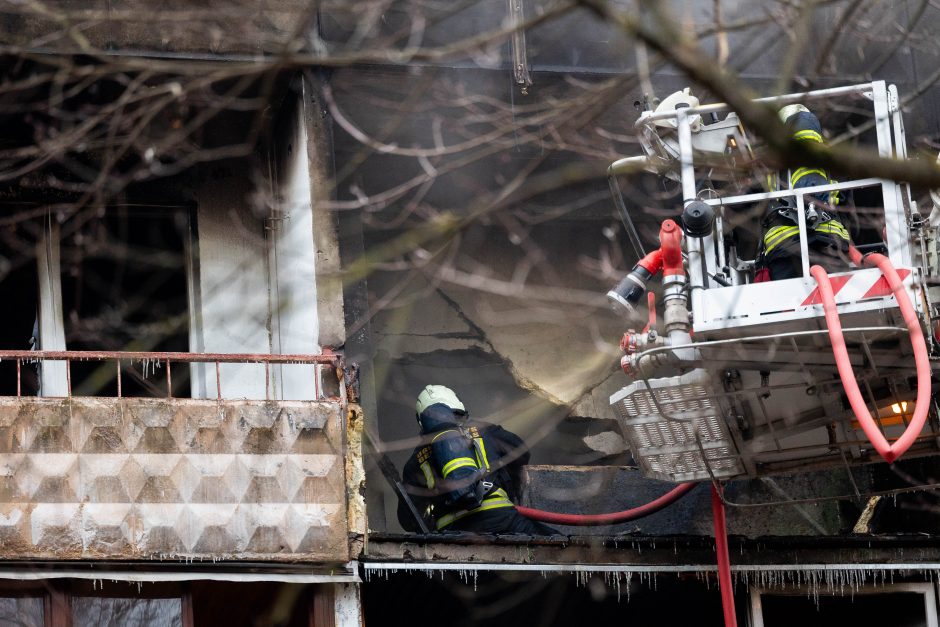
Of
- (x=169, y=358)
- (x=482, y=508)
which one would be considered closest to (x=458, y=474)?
(x=482, y=508)

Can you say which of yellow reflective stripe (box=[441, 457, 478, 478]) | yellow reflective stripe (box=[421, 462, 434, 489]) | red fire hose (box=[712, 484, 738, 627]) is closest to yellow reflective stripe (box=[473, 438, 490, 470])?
yellow reflective stripe (box=[441, 457, 478, 478])

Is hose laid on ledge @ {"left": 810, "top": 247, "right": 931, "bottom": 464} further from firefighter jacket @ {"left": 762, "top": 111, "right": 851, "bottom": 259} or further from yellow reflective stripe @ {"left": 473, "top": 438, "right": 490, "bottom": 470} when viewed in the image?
yellow reflective stripe @ {"left": 473, "top": 438, "right": 490, "bottom": 470}

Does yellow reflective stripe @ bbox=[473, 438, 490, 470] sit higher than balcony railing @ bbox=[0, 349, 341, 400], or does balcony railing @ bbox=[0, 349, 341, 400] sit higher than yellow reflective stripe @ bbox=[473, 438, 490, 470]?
balcony railing @ bbox=[0, 349, 341, 400]

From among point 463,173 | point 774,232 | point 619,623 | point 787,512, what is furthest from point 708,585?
point 463,173

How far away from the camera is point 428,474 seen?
465 inches

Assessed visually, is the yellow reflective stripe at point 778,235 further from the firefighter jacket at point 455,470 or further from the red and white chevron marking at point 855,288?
the firefighter jacket at point 455,470

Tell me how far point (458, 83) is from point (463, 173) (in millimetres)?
1094

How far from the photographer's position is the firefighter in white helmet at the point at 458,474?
Result: 454 inches

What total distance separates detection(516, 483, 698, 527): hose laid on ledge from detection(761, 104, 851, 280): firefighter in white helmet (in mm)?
2270

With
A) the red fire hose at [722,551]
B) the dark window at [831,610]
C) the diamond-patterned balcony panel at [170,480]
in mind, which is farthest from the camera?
the dark window at [831,610]

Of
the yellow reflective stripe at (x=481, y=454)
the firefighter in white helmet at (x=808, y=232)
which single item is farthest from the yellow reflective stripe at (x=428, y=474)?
the firefighter in white helmet at (x=808, y=232)

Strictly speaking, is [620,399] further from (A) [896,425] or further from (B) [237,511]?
(B) [237,511]

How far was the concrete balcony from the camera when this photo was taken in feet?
33.2

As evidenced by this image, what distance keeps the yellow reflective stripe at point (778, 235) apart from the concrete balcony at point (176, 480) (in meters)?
2.98
